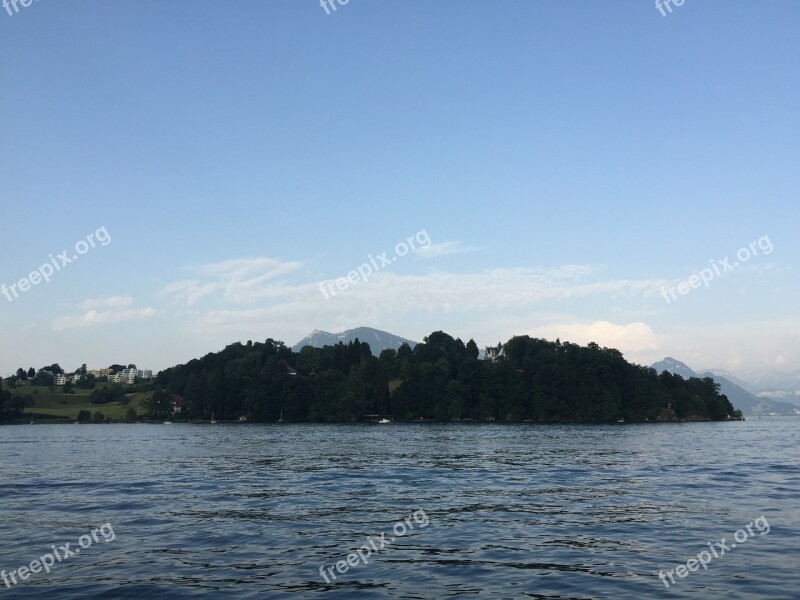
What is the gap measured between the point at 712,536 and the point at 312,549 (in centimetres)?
1567

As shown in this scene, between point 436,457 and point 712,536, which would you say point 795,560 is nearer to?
point 712,536

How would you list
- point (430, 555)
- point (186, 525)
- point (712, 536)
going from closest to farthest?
point (430, 555), point (712, 536), point (186, 525)

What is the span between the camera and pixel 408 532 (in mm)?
26797

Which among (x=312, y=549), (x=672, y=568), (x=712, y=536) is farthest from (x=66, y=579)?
(x=712, y=536)

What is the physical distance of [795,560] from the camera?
21562mm

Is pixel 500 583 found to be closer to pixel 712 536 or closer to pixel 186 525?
pixel 712 536

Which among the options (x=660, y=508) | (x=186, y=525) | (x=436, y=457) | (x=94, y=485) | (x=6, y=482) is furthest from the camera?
(x=436, y=457)

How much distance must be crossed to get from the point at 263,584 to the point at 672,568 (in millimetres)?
12955

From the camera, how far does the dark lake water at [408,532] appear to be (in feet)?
62.5

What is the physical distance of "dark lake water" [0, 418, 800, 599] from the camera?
62.5 feet

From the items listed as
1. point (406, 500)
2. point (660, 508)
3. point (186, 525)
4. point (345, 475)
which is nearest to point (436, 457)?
point (345, 475)

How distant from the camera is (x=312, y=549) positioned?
23.7m

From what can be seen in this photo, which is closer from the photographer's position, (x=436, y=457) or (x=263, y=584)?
(x=263, y=584)

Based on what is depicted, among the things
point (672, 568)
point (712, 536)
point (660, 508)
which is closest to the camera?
point (672, 568)
